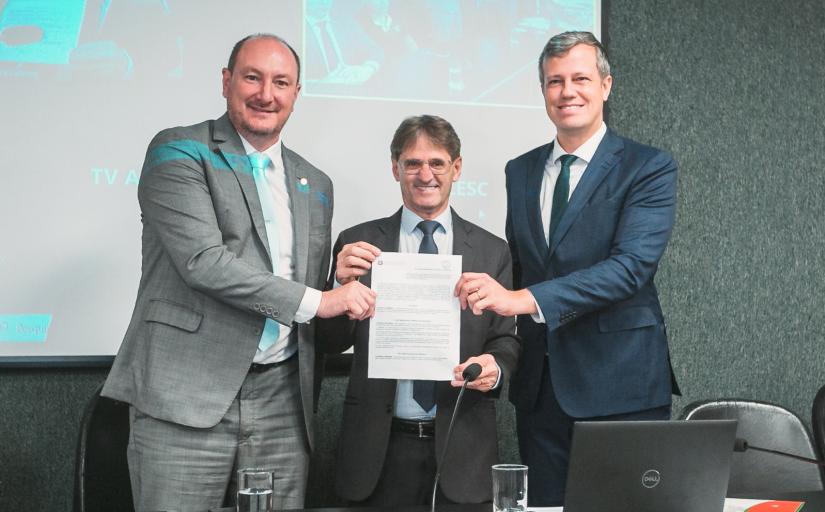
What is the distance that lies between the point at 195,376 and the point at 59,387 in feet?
2.93

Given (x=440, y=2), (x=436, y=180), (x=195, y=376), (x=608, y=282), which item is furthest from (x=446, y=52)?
(x=195, y=376)

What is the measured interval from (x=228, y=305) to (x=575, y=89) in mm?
1113

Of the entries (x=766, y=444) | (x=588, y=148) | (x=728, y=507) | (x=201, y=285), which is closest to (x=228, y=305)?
(x=201, y=285)

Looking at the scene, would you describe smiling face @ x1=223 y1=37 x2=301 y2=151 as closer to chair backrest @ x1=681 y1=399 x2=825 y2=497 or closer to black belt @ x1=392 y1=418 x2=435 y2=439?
black belt @ x1=392 y1=418 x2=435 y2=439

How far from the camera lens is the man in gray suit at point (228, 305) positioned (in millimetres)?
2281

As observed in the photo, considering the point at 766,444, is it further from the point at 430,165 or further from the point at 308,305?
the point at 308,305

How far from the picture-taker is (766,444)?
8.82 ft

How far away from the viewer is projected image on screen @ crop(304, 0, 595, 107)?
3.15m

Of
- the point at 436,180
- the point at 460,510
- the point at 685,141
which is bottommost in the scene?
the point at 460,510

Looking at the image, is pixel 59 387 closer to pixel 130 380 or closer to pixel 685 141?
pixel 130 380

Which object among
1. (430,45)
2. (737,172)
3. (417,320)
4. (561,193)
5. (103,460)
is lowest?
(103,460)

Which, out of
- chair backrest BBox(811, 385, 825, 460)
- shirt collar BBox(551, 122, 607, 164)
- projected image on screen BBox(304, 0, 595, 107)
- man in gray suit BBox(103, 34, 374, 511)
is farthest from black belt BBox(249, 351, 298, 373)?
chair backrest BBox(811, 385, 825, 460)

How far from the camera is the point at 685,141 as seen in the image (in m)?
3.58

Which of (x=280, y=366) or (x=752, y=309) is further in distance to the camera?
(x=752, y=309)
